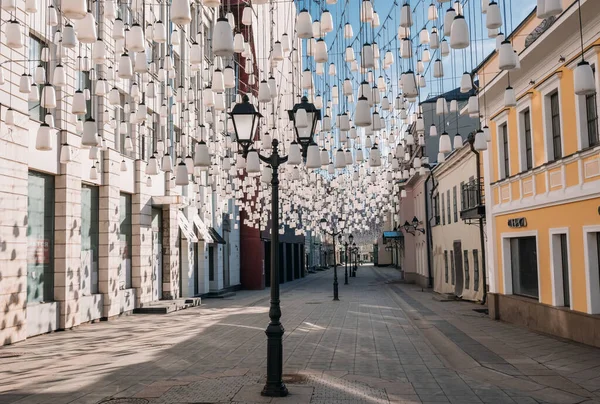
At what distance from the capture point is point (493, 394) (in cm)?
1036

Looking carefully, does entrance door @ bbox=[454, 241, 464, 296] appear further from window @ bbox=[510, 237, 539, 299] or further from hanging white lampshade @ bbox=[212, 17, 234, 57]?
hanging white lampshade @ bbox=[212, 17, 234, 57]

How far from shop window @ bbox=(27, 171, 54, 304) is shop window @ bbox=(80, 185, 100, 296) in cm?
205

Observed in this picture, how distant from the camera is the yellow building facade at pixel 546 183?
1476 cm

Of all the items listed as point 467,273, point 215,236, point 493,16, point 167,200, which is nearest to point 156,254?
point 167,200

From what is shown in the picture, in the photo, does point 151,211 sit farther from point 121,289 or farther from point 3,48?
point 3,48

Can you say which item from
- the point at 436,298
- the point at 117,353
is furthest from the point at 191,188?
the point at 117,353

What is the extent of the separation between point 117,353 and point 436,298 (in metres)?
21.4

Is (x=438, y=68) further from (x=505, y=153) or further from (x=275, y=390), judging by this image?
(x=505, y=153)

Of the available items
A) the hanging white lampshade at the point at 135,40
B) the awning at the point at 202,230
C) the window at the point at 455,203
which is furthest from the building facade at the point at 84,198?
the window at the point at 455,203

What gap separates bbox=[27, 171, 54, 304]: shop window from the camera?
58.6ft

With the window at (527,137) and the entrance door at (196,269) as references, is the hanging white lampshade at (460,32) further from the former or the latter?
the entrance door at (196,269)

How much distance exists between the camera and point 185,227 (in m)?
31.9

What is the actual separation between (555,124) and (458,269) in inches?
661

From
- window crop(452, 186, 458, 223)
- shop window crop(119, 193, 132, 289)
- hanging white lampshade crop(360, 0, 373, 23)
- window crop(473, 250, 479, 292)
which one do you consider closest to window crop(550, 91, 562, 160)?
hanging white lampshade crop(360, 0, 373, 23)
